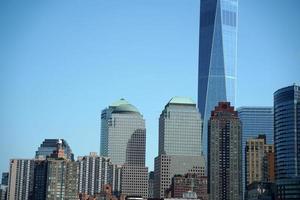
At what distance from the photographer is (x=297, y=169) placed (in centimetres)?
19288

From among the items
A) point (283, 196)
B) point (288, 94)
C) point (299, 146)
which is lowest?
point (283, 196)

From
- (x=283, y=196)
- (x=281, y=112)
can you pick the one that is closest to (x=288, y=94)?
(x=281, y=112)

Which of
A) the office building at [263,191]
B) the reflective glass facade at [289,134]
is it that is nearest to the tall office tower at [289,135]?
the reflective glass facade at [289,134]


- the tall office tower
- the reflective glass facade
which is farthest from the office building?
the reflective glass facade

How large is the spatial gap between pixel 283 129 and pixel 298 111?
714 centimetres

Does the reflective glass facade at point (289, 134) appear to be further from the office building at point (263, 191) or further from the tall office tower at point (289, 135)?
the office building at point (263, 191)

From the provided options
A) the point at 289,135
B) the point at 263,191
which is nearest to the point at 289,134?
the point at 289,135

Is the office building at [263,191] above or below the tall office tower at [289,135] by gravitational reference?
below

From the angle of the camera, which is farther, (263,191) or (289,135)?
(289,135)

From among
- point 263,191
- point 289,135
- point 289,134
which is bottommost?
point 263,191

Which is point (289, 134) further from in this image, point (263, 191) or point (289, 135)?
point (263, 191)

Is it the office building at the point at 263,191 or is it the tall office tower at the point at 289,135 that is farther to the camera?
the tall office tower at the point at 289,135

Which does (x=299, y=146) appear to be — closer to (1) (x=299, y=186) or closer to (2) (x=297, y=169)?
(2) (x=297, y=169)

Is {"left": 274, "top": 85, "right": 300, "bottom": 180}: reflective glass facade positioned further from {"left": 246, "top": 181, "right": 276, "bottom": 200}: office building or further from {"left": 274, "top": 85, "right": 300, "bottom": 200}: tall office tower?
{"left": 246, "top": 181, "right": 276, "bottom": 200}: office building
